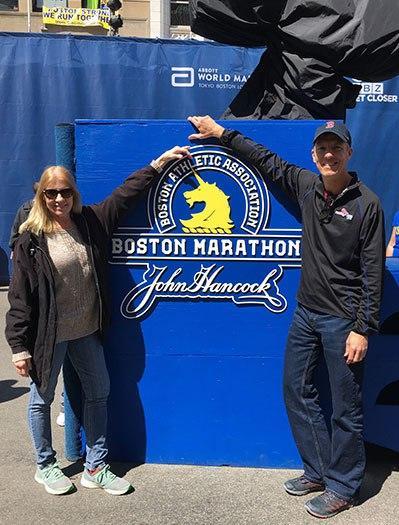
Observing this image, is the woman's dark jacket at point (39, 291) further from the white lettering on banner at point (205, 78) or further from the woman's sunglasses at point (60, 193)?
the white lettering on banner at point (205, 78)

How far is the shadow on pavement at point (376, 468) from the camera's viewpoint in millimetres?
3262

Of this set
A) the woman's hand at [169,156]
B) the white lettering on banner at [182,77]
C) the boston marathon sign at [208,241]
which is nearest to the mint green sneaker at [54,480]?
the boston marathon sign at [208,241]

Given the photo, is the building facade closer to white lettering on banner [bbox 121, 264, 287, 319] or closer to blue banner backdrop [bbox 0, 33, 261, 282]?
blue banner backdrop [bbox 0, 33, 261, 282]

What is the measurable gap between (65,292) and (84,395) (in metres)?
0.66

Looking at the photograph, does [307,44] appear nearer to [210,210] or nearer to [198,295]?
[210,210]

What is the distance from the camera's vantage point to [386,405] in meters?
3.47

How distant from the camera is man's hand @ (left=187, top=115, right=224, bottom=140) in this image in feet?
10.2

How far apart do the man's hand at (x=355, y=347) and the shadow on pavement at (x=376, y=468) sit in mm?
850

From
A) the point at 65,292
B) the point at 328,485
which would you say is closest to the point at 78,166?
the point at 65,292

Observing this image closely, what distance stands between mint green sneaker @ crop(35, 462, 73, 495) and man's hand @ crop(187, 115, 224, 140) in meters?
1.93

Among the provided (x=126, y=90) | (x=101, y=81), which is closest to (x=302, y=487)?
(x=126, y=90)

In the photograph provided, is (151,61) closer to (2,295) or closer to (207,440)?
(2,295)

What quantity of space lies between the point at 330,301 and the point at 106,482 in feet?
5.03

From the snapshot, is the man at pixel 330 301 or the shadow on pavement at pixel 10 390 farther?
the shadow on pavement at pixel 10 390
